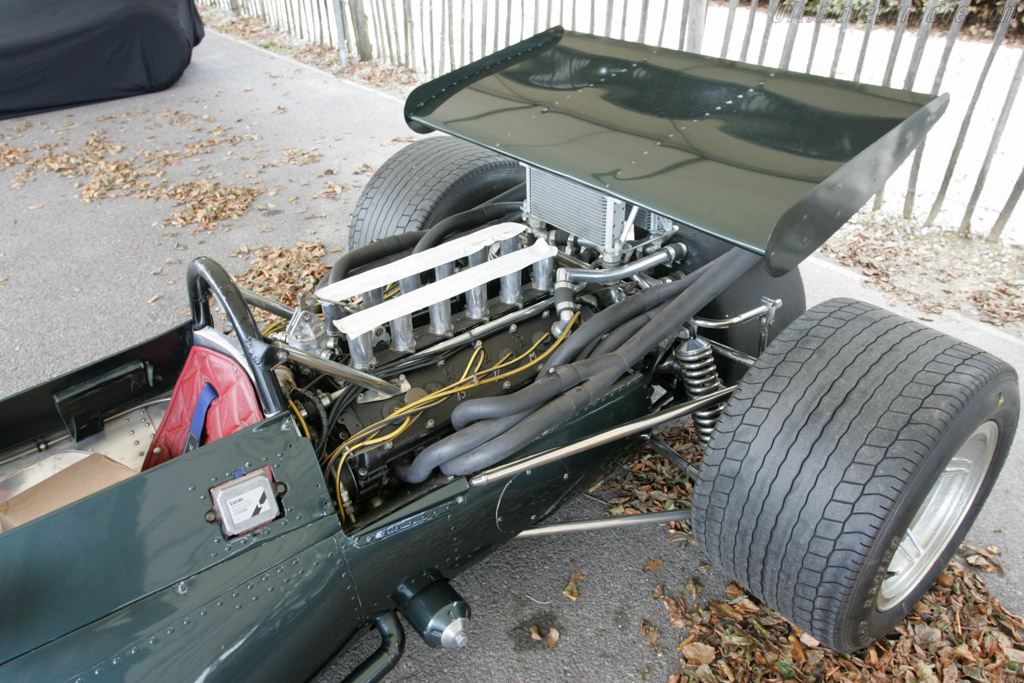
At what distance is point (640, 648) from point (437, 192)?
7.21 ft

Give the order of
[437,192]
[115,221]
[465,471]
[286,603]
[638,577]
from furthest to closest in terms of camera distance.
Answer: [115,221]
[437,192]
[638,577]
[465,471]
[286,603]

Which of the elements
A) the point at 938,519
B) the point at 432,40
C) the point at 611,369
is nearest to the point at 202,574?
the point at 611,369

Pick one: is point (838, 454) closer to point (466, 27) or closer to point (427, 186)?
point (427, 186)

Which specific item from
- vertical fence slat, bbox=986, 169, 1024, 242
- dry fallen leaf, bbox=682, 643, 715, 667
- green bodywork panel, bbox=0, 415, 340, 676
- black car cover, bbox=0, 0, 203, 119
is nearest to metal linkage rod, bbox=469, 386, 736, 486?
green bodywork panel, bbox=0, 415, 340, 676

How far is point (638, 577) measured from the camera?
2.66 meters

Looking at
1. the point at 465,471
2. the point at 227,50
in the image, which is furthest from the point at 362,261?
the point at 227,50

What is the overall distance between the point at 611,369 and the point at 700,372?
1.69ft

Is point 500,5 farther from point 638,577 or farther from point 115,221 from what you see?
point 638,577

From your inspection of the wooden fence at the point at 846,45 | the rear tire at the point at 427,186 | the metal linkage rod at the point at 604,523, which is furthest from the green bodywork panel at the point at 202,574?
the wooden fence at the point at 846,45

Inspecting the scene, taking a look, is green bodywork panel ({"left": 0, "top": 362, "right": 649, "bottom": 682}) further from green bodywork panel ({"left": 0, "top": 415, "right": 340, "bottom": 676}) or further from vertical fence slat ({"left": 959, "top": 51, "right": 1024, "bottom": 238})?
→ vertical fence slat ({"left": 959, "top": 51, "right": 1024, "bottom": 238})

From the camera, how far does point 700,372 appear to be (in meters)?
2.57

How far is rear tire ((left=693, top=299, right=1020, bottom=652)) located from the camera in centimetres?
191

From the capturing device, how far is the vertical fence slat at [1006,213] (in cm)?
461

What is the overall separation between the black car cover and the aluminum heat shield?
7374 mm
